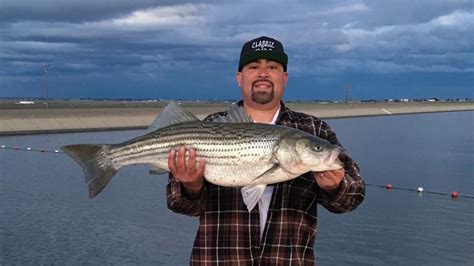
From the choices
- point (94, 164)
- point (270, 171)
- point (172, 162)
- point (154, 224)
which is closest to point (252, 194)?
point (270, 171)

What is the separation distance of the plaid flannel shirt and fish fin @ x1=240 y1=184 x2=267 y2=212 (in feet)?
0.62

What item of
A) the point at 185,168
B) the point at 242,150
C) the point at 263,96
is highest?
the point at 263,96

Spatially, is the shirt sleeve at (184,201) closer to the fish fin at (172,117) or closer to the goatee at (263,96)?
the fish fin at (172,117)

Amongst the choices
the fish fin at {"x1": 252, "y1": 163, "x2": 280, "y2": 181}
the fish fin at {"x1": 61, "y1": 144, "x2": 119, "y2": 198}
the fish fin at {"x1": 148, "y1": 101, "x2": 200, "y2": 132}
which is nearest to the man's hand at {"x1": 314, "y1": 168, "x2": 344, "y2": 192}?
the fish fin at {"x1": 252, "y1": 163, "x2": 280, "y2": 181}

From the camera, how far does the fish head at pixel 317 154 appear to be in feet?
13.4

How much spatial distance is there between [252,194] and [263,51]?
1094 millimetres

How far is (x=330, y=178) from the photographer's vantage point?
4.16m

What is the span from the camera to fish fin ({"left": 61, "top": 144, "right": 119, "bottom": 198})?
478 cm

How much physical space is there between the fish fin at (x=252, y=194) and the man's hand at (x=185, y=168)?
351mm

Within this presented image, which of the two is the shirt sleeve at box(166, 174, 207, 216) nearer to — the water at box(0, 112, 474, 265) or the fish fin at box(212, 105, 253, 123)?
the fish fin at box(212, 105, 253, 123)

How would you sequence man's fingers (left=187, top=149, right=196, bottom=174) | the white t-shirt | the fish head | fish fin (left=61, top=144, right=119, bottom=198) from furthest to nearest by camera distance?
fish fin (left=61, top=144, right=119, bottom=198) → the white t-shirt → man's fingers (left=187, top=149, right=196, bottom=174) → the fish head

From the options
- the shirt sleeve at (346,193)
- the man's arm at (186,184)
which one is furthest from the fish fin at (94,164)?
the shirt sleeve at (346,193)

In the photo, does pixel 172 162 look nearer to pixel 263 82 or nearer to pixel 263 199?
pixel 263 199

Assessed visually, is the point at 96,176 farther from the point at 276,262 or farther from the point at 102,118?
the point at 102,118
